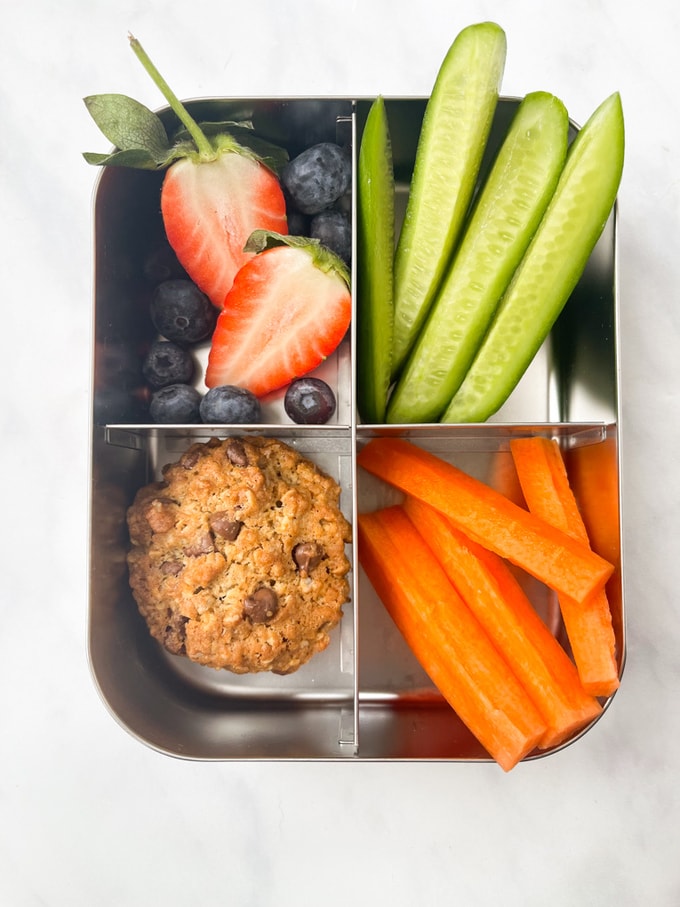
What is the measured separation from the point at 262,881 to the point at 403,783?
29 centimetres

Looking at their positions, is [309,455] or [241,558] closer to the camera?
[241,558]

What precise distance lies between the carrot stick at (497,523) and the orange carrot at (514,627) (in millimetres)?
46

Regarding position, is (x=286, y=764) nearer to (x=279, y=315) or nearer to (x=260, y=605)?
(x=260, y=605)

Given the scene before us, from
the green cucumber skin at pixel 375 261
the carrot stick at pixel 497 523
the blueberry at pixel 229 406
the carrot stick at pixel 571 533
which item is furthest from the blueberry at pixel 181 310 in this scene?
the carrot stick at pixel 571 533

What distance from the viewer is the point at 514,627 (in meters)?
1.05

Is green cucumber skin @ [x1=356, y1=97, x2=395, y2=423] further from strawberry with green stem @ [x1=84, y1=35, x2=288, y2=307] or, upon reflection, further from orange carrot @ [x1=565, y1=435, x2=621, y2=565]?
orange carrot @ [x1=565, y1=435, x2=621, y2=565]

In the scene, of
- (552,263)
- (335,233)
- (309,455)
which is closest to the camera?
(552,263)

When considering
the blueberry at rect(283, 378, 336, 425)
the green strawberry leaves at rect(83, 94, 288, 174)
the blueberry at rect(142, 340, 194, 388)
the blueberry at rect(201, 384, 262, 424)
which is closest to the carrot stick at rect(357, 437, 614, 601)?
the blueberry at rect(283, 378, 336, 425)

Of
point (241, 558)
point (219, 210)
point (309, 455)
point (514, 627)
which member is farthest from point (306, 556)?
point (219, 210)

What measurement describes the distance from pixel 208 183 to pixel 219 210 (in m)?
0.04

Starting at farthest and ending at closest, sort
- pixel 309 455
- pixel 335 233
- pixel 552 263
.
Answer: pixel 309 455 < pixel 335 233 < pixel 552 263

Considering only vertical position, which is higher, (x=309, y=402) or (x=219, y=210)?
(x=219, y=210)

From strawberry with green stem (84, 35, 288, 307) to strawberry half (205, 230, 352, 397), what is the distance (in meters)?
0.06

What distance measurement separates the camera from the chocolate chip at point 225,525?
104 cm
